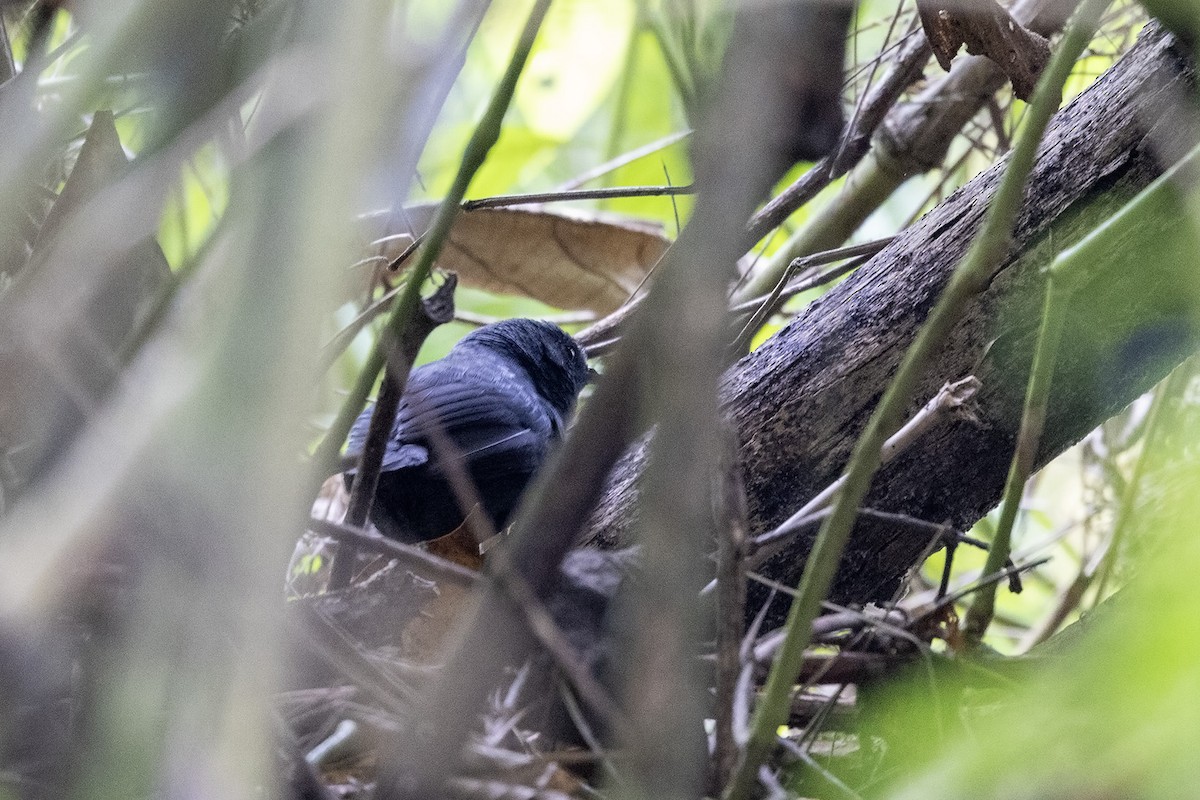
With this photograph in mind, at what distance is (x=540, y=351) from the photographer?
2277mm

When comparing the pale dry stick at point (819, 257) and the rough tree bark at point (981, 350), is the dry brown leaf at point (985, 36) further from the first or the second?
the pale dry stick at point (819, 257)

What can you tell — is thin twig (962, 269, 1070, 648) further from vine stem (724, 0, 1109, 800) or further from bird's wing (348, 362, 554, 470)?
bird's wing (348, 362, 554, 470)

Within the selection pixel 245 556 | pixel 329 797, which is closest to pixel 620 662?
pixel 329 797

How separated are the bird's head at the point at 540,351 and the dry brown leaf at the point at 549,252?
8 cm

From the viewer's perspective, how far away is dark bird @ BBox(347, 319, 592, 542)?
1703mm

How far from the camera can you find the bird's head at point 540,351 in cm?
225

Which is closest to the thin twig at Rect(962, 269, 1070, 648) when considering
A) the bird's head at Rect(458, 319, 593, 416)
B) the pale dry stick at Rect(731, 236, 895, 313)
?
the pale dry stick at Rect(731, 236, 895, 313)

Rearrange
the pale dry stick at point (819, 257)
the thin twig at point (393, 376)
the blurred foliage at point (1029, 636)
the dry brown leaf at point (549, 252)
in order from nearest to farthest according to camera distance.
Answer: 1. the blurred foliage at point (1029, 636)
2. the thin twig at point (393, 376)
3. the pale dry stick at point (819, 257)
4. the dry brown leaf at point (549, 252)

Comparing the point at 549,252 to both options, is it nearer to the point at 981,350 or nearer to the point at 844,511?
the point at 981,350

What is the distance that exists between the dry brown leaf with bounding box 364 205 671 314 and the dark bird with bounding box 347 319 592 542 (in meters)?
0.12

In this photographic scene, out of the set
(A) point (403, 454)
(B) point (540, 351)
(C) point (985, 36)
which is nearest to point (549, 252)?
(B) point (540, 351)

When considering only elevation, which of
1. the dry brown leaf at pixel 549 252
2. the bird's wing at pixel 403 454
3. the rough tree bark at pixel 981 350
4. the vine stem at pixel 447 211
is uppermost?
Result: the vine stem at pixel 447 211

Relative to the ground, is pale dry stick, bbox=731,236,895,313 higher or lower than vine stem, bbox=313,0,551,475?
lower

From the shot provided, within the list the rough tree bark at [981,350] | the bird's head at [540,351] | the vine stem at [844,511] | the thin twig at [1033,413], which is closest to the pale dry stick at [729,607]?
the vine stem at [844,511]
